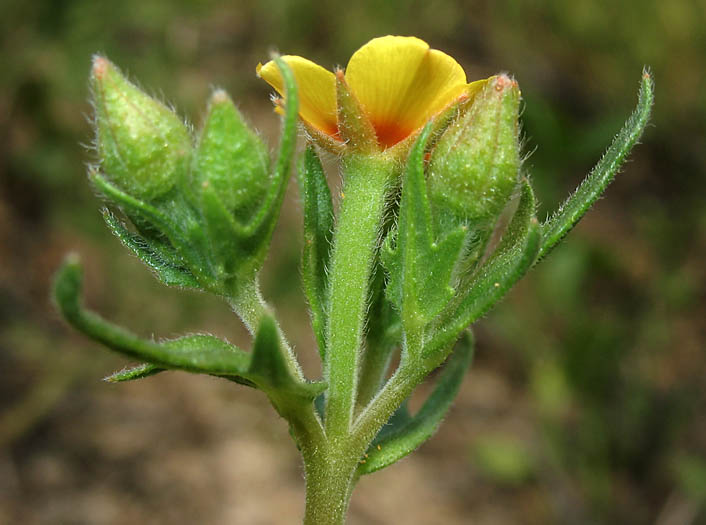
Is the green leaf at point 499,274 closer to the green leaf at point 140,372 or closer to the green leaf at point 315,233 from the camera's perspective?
the green leaf at point 315,233

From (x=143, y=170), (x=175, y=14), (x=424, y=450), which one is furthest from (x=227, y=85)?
(x=143, y=170)

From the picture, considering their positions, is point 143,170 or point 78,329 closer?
point 78,329

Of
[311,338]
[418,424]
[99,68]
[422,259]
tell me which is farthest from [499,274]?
[311,338]

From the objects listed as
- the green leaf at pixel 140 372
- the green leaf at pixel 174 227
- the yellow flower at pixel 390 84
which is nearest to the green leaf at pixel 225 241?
the green leaf at pixel 174 227

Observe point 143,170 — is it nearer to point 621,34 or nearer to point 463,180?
point 463,180

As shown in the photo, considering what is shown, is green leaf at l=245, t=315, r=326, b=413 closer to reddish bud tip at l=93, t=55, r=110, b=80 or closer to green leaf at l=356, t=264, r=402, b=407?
green leaf at l=356, t=264, r=402, b=407

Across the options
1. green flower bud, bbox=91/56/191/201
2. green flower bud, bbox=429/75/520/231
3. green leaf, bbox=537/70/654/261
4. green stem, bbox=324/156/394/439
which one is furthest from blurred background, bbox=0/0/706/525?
green leaf, bbox=537/70/654/261

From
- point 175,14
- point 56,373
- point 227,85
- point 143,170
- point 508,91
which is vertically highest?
point 508,91
